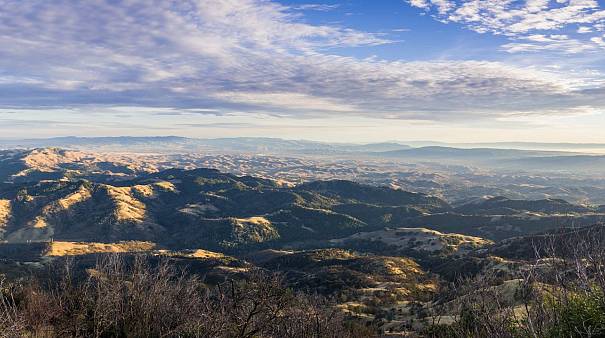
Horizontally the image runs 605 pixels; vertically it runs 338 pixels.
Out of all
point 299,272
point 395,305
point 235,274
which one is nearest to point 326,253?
point 299,272

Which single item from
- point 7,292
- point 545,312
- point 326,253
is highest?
point 545,312

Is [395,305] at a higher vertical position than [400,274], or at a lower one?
higher

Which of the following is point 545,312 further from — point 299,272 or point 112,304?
point 299,272

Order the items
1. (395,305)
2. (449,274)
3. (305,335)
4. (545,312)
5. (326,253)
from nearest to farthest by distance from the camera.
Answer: (545,312) → (305,335) → (395,305) → (449,274) → (326,253)

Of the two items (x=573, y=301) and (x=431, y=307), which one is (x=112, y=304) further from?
(x=431, y=307)

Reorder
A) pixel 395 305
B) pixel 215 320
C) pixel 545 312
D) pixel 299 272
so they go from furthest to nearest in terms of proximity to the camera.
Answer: pixel 299 272 → pixel 395 305 → pixel 215 320 → pixel 545 312

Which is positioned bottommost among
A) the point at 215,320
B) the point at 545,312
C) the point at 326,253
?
the point at 326,253

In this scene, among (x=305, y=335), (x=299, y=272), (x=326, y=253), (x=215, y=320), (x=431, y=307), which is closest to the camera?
(x=215, y=320)

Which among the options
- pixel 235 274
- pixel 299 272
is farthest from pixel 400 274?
pixel 235 274

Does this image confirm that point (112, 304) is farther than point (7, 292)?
No
